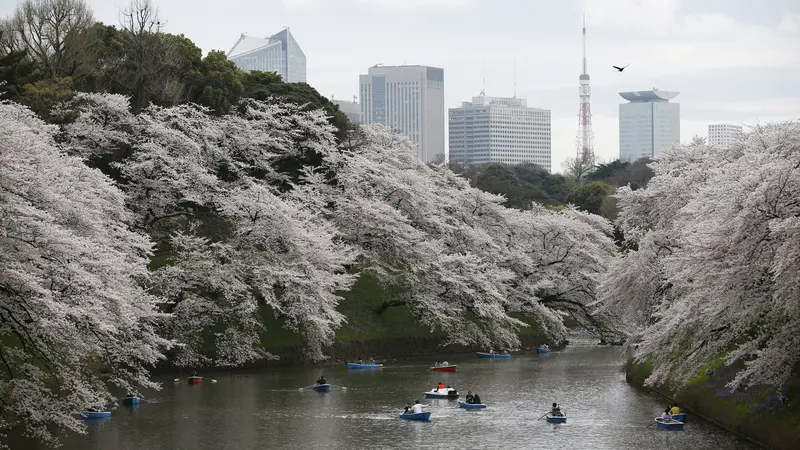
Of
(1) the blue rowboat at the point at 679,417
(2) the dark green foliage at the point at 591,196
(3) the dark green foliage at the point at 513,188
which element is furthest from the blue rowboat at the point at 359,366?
(2) the dark green foliage at the point at 591,196

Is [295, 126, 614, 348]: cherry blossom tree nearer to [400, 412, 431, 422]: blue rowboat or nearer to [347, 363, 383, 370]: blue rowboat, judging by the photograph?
[347, 363, 383, 370]: blue rowboat

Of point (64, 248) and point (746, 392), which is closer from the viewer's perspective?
point (64, 248)

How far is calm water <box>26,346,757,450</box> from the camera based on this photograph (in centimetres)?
3422

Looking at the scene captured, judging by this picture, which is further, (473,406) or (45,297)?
(473,406)

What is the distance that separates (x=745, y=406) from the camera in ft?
113

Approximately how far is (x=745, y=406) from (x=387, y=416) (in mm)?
12938

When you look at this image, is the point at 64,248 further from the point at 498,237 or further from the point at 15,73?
the point at 498,237

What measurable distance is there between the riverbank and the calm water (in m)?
0.57

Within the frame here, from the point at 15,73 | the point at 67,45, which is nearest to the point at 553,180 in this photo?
the point at 67,45

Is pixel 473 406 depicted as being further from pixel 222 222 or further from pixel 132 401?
pixel 222 222

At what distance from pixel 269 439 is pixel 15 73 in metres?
32.7

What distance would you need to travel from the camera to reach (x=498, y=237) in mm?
73688

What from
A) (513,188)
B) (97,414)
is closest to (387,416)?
(97,414)

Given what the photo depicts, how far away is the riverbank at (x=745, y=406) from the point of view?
3097 centimetres
